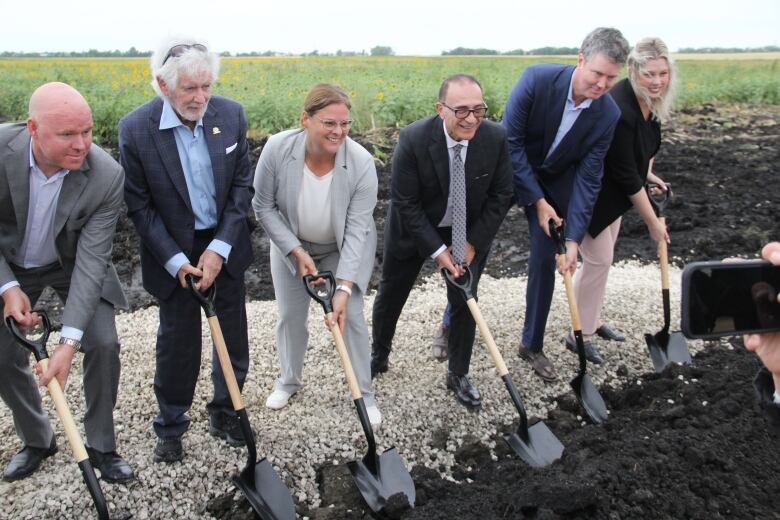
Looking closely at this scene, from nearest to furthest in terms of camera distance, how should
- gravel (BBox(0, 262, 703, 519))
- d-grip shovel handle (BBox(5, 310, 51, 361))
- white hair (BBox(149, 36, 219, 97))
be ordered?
d-grip shovel handle (BBox(5, 310, 51, 361)) → white hair (BBox(149, 36, 219, 97)) → gravel (BBox(0, 262, 703, 519))

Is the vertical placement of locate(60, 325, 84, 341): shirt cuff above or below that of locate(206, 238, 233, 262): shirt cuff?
below

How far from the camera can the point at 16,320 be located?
3051 mm

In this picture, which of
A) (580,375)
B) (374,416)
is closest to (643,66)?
(580,375)

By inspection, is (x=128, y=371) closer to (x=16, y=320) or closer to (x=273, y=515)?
(x=16, y=320)

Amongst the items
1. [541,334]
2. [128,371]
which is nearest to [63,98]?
[128,371]

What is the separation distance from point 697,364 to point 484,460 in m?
1.83

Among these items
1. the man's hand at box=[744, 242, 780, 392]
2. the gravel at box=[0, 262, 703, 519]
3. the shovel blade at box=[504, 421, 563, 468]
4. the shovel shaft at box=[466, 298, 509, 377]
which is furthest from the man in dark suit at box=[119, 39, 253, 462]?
the man's hand at box=[744, 242, 780, 392]

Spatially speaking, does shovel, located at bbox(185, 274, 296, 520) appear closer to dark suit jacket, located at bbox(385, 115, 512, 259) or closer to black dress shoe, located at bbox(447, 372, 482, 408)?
dark suit jacket, located at bbox(385, 115, 512, 259)

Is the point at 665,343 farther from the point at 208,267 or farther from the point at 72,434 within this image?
the point at 72,434

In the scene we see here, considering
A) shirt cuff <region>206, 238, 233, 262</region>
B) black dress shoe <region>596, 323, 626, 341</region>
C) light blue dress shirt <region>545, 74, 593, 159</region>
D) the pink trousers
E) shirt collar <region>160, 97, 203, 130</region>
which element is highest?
shirt collar <region>160, 97, 203, 130</region>

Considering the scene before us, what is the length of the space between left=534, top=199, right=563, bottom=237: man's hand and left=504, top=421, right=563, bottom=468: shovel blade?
1.21m

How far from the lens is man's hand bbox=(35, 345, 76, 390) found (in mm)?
2951

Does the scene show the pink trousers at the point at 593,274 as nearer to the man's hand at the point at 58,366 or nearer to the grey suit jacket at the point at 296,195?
the grey suit jacket at the point at 296,195

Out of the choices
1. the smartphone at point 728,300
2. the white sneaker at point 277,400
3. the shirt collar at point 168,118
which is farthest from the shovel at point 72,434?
the smartphone at point 728,300
